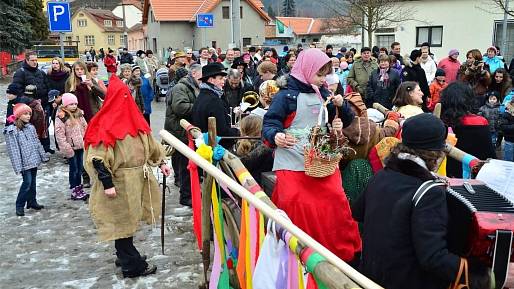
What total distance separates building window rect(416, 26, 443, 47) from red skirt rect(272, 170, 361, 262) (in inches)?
912

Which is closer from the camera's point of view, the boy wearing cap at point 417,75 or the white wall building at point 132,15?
the boy wearing cap at point 417,75

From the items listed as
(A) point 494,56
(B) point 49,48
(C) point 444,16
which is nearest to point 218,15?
(B) point 49,48

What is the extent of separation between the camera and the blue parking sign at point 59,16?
978 centimetres

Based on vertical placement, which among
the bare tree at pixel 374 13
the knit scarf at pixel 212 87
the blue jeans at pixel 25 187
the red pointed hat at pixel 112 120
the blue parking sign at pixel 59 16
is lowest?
the blue jeans at pixel 25 187

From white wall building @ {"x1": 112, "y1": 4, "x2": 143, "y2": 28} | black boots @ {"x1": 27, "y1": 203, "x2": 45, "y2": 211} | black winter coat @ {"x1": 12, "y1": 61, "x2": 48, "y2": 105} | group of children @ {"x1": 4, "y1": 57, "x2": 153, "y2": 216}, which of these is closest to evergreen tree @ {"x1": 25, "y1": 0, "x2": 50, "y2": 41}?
black winter coat @ {"x1": 12, "y1": 61, "x2": 48, "y2": 105}

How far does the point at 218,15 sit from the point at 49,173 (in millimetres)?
43822

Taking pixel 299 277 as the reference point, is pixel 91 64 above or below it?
above

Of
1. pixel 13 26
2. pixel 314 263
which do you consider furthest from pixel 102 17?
pixel 314 263

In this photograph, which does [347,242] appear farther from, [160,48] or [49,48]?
[160,48]

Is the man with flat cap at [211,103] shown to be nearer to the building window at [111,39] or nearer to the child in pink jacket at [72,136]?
the child in pink jacket at [72,136]

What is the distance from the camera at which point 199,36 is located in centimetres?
4994

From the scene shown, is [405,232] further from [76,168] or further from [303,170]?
[76,168]

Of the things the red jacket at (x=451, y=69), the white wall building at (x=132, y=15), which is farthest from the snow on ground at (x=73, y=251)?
the white wall building at (x=132, y=15)

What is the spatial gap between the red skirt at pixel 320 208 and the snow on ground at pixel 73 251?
4.91ft
